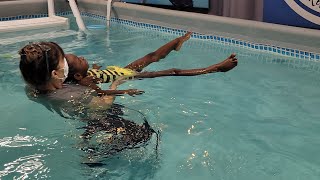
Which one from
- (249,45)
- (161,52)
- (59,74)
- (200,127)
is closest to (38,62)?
(59,74)

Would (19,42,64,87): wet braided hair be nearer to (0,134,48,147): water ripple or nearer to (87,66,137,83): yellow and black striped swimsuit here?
(87,66,137,83): yellow and black striped swimsuit

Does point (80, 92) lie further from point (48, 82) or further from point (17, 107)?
point (17, 107)

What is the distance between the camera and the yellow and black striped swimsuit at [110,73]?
122 inches

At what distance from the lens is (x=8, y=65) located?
203 inches

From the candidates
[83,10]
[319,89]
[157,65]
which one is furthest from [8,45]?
[319,89]

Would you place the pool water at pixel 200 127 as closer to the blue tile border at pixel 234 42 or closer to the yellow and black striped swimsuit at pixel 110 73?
the blue tile border at pixel 234 42

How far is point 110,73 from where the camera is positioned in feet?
10.5

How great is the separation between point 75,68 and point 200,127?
1212 mm

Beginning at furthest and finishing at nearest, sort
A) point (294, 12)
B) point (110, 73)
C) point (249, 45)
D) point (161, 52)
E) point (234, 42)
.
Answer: point (234, 42)
point (249, 45)
point (294, 12)
point (161, 52)
point (110, 73)

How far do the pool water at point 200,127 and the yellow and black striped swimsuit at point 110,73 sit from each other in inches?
11.9

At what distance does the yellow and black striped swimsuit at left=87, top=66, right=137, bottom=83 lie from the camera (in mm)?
3102

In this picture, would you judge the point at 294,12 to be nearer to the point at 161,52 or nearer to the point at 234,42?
the point at 234,42

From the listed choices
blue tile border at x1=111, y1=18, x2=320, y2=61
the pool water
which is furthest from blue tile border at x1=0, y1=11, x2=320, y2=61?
the pool water

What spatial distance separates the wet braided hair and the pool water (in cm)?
61
